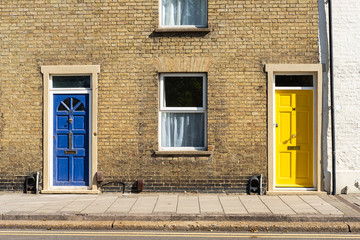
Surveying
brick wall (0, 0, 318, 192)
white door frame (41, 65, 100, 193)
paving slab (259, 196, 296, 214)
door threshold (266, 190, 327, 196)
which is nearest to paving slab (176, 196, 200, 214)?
brick wall (0, 0, 318, 192)

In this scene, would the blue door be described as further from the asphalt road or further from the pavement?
the asphalt road

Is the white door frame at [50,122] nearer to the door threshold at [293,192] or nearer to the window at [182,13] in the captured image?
the window at [182,13]

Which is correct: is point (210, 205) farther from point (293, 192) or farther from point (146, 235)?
point (293, 192)

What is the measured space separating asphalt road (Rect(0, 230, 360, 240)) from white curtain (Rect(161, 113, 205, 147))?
10.9 feet

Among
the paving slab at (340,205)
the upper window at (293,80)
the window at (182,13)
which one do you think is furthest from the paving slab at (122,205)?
the upper window at (293,80)

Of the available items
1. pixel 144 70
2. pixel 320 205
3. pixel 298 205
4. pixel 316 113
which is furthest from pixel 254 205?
pixel 144 70

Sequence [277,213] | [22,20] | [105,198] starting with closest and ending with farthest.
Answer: [277,213]
[105,198]
[22,20]

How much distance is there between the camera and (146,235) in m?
6.98

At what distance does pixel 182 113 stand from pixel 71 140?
2.72m

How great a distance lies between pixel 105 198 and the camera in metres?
9.43

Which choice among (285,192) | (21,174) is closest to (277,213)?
(285,192)

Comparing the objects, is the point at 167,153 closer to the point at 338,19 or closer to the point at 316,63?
the point at 316,63

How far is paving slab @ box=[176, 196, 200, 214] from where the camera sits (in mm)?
8031

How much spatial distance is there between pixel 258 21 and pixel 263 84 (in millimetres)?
1460
